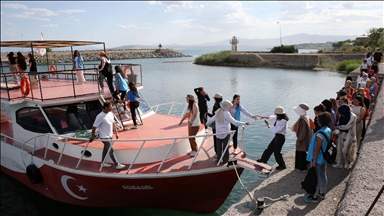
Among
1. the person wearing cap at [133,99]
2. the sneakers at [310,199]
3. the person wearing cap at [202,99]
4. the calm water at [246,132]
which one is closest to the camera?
the sneakers at [310,199]

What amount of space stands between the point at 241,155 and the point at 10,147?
301 inches

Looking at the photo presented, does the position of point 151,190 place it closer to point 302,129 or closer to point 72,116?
point 72,116

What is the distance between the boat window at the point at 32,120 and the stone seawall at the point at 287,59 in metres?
51.7

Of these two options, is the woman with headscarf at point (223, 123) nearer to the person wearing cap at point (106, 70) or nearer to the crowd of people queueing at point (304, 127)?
the crowd of people queueing at point (304, 127)

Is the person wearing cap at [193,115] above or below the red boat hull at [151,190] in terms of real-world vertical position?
above

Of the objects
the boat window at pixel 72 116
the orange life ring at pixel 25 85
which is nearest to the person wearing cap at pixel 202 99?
the boat window at pixel 72 116

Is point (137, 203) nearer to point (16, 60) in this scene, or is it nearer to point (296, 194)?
point (296, 194)

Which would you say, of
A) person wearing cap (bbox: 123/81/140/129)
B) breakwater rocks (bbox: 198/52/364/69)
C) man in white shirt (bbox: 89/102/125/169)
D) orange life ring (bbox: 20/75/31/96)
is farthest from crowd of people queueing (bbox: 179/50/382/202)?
breakwater rocks (bbox: 198/52/364/69)

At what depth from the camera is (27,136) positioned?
962cm

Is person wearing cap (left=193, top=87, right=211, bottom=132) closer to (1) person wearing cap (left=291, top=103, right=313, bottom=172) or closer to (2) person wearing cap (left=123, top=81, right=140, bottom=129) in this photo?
(2) person wearing cap (left=123, top=81, right=140, bottom=129)

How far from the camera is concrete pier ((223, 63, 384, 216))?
536 cm

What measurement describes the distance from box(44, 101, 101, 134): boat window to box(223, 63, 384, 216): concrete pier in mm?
5059

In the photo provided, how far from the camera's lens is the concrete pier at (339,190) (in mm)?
5363

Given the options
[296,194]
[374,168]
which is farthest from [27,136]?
[374,168]
